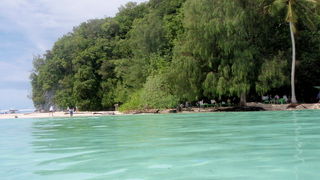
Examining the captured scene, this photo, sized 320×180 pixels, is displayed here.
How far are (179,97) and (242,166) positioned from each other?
23527 mm

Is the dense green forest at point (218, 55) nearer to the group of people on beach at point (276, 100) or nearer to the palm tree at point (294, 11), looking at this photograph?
the palm tree at point (294, 11)

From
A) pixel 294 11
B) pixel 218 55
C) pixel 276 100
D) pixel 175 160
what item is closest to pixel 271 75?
pixel 276 100

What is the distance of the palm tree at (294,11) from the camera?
2492cm

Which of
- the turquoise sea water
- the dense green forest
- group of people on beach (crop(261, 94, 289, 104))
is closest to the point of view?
the turquoise sea water

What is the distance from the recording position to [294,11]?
2536cm

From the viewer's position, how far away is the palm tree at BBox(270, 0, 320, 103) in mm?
24922

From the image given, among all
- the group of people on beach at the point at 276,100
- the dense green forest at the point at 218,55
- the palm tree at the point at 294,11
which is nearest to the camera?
the palm tree at the point at 294,11

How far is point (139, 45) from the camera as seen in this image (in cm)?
3641

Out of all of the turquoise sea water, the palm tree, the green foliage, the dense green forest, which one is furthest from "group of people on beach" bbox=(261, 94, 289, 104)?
the turquoise sea water

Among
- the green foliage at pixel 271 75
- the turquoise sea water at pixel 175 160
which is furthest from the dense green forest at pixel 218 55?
the turquoise sea water at pixel 175 160

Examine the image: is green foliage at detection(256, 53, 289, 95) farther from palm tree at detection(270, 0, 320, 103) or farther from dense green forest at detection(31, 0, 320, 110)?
palm tree at detection(270, 0, 320, 103)

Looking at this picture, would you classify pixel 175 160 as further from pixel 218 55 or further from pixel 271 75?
pixel 218 55

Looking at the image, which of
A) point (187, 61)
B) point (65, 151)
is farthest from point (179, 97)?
point (65, 151)

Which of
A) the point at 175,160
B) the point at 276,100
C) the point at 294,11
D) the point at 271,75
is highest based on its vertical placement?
the point at 294,11
